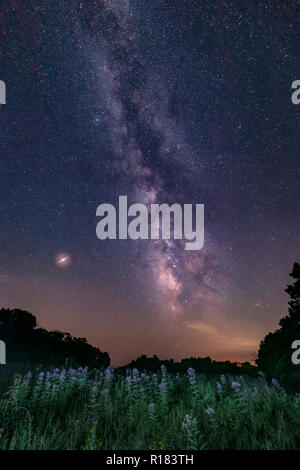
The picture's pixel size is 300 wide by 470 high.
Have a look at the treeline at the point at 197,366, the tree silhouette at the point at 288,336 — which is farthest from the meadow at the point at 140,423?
the treeline at the point at 197,366

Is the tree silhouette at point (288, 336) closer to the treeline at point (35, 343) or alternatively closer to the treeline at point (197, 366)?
the treeline at point (197, 366)

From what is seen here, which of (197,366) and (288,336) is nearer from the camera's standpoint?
(288,336)

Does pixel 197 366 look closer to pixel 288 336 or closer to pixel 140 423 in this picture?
pixel 288 336

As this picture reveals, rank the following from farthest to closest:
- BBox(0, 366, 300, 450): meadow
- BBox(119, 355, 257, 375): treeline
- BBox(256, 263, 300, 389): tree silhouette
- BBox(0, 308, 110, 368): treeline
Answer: BBox(0, 308, 110, 368): treeline → BBox(119, 355, 257, 375): treeline → BBox(256, 263, 300, 389): tree silhouette → BBox(0, 366, 300, 450): meadow

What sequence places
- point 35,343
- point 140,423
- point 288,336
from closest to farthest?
point 140,423
point 288,336
point 35,343

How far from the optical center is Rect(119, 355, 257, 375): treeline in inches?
733

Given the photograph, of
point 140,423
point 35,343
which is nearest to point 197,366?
point 35,343

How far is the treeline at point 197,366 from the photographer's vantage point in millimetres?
18609

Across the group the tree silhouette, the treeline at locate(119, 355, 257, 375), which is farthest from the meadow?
the treeline at locate(119, 355, 257, 375)

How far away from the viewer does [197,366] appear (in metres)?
19.9

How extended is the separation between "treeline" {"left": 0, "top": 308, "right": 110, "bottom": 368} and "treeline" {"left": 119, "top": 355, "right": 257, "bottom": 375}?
464 cm

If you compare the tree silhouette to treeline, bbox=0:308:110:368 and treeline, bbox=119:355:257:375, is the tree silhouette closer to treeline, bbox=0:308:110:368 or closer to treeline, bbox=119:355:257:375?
treeline, bbox=119:355:257:375

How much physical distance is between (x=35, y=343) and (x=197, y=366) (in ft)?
39.9
